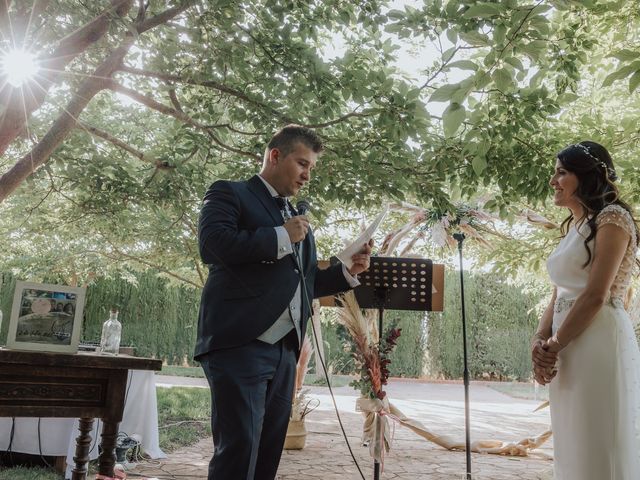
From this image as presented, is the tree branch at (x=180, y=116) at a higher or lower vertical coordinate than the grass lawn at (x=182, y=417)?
higher

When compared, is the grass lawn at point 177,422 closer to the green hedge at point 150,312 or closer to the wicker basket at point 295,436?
the wicker basket at point 295,436

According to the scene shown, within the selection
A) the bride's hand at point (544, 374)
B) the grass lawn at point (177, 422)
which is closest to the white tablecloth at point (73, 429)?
the grass lawn at point (177, 422)

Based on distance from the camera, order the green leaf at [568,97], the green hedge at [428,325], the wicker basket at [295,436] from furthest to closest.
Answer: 1. the green hedge at [428,325]
2. the wicker basket at [295,436]
3. the green leaf at [568,97]

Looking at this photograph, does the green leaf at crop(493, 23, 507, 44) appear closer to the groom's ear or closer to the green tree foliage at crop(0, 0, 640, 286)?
the green tree foliage at crop(0, 0, 640, 286)

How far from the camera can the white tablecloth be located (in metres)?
3.84

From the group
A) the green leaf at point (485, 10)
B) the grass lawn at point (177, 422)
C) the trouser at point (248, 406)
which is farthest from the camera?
the grass lawn at point (177, 422)

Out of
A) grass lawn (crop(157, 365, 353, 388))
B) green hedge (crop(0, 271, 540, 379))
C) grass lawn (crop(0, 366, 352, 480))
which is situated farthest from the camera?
green hedge (crop(0, 271, 540, 379))

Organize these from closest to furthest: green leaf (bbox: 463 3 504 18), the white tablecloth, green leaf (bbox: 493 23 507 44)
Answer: green leaf (bbox: 463 3 504 18) < green leaf (bbox: 493 23 507 44) < the white tablecloth

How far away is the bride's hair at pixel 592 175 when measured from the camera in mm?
2234

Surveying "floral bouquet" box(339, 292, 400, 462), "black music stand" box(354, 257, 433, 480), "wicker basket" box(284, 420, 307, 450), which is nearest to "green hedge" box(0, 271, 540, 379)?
"wicker basket" box(284, 420, 307, 450)

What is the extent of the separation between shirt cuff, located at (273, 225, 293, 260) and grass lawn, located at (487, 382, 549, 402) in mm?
10274

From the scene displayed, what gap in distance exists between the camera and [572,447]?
2.06 meters

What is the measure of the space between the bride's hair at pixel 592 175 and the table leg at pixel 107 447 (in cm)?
199

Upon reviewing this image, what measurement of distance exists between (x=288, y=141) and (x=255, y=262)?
518mm
